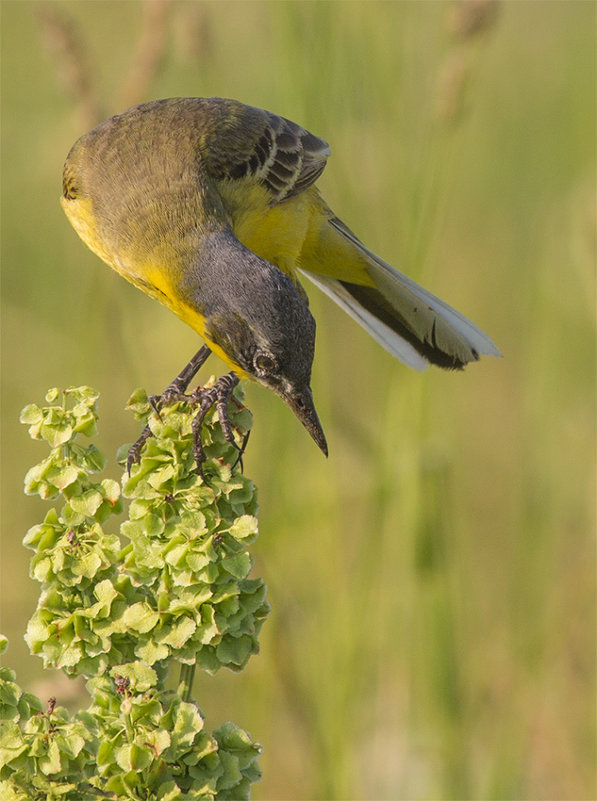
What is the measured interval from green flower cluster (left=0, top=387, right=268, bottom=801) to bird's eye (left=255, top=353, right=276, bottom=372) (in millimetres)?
1236

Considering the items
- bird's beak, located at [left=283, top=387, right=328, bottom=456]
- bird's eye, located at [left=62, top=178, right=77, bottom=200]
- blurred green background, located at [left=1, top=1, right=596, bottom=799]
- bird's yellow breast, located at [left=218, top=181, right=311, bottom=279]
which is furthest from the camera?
bird's eye, located at [left=62, top=178, right=77, bottom=200]

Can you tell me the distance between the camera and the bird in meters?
3.71

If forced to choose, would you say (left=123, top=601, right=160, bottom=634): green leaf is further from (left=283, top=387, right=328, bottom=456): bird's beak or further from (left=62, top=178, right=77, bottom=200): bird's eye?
(left=62, top=178, right=77, bottom=200): bird's eye

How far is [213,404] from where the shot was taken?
2512mm

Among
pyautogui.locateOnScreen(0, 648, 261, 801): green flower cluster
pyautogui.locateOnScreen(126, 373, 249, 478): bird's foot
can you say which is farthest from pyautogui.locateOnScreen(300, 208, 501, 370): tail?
pyautogui.locateOnScreen(0, 648, 261, 801): green flower cluster

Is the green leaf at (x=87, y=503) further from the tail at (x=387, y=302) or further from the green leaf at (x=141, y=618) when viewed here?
the tail at (x=387, y=302)

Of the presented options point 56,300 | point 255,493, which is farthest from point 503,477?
point 255,493

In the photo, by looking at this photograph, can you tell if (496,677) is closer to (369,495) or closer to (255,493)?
(369,495)

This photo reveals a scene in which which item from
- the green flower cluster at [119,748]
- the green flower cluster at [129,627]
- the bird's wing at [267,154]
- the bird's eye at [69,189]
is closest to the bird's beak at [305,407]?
the green flower cluster at [129,627]

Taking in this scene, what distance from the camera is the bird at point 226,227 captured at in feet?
12.2

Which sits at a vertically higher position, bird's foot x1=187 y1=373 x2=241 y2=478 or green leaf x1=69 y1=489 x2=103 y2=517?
bird's foot x1=187 y1=373 x2=241 y2=478

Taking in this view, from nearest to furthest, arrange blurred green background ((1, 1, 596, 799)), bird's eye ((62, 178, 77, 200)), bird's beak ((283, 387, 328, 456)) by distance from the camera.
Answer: bird's beak ((283, 387, 328, 456)) → blurred green background ((1, 1, 596, 799)) → bird's eye ((62, 178, 77, 200))

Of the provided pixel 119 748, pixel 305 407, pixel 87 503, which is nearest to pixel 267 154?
pixel 305 407

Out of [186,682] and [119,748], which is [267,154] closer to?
[186,682]
